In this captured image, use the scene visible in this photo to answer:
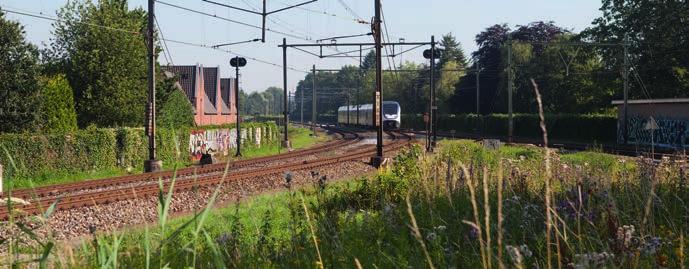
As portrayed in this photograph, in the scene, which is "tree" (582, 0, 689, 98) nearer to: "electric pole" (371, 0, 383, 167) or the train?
the train

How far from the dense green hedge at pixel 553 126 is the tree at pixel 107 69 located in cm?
2811

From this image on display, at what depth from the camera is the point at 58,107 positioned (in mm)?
33125

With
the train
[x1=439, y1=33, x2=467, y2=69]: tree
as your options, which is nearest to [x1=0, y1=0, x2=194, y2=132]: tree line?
the train

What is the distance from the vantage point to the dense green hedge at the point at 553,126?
49.2 m

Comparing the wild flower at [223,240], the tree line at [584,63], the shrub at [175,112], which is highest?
the tree line at [584,63]

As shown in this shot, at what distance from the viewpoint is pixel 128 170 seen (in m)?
27.3

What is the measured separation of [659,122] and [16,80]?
1268 inches

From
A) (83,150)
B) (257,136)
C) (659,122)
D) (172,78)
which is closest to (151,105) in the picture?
(83,150)

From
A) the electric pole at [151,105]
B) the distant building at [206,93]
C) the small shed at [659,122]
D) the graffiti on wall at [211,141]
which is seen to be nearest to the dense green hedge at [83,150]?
the electric pole at [151,105]

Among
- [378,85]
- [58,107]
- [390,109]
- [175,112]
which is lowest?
[175,112]

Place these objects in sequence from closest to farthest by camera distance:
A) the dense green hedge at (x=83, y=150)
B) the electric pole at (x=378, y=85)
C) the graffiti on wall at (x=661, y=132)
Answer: the dense green hedge at (x=83, y=150) → the electric pole at (x=378, y=85) → the graffiti on wall at (x=661, y=132)

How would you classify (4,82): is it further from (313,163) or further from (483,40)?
(483,40)

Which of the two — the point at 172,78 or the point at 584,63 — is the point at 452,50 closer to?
the point at 584,63

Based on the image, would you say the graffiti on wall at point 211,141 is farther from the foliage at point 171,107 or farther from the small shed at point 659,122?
the small shed at point 659,122
